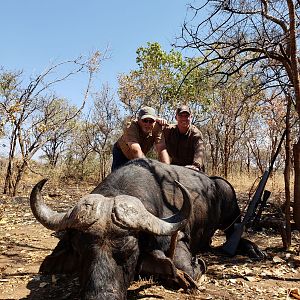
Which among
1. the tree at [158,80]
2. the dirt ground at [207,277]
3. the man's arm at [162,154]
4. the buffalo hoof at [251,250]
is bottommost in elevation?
the dirt ground at [207,277]

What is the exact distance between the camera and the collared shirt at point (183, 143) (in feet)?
21.8

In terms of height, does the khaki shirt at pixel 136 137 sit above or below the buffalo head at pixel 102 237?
above

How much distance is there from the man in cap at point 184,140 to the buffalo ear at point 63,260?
319 centimetres

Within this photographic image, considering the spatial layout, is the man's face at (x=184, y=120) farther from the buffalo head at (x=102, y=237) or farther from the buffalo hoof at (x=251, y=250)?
the buffalo head at (x=102, y=237)

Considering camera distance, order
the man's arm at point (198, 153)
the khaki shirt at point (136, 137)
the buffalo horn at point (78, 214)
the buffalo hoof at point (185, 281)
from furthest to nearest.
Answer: the man's arm at point (198, 153) < the khaki shirt at point (136, 137) < the buffalo hoof at point (185, 281) < the buffalo horn at point (78, 214)

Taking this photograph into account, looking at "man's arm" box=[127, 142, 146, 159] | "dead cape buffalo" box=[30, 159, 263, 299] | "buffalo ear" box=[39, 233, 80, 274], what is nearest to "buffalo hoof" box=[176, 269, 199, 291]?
"dead cape buffalo" box=[30, 159, 263, 299]

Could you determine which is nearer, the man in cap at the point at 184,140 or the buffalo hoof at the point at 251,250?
the buffalo hoof at the point at 251,250

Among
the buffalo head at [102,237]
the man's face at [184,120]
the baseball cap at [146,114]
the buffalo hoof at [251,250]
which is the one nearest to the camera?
the buffalo head at [102,237]

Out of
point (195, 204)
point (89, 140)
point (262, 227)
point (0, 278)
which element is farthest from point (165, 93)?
point (0, 278)

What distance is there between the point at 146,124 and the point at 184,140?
1.03 meters

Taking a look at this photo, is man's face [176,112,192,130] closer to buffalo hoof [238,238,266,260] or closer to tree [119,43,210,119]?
buffalo hoof [238,238,266,260]

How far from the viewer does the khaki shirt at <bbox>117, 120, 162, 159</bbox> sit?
19.7 feet

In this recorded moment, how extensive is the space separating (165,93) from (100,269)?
18.5 m

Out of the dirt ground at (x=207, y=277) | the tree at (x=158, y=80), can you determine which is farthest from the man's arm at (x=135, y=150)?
the tree at (x=158, y=80)
